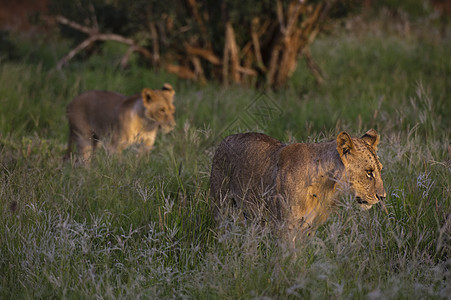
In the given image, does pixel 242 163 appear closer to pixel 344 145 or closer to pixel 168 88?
pixel 344 145

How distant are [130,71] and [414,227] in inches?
302

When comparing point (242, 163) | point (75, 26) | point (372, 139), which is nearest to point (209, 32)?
point (75, 26)

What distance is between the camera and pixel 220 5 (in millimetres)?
10812

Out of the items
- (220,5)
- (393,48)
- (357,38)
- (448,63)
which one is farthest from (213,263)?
(357,38)

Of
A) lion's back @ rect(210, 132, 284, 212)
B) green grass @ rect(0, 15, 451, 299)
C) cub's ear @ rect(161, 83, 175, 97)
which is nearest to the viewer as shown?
green grass @ rect(0, 15, 451, 299)

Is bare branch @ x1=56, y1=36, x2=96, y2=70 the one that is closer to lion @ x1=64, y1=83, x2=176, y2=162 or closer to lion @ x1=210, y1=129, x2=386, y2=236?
lion @ x1=64, y1=83, x2=176, y2=162

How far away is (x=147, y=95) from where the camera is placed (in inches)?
316

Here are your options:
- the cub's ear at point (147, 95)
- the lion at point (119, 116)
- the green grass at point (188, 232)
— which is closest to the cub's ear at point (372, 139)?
the green grass at point (188, 232)

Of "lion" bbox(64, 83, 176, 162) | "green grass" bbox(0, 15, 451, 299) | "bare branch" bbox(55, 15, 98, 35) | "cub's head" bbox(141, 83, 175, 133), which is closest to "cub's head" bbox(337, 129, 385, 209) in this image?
"green grass" bbox(0, 15, 451, 299)

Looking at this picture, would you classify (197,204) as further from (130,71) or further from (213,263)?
(130,71)

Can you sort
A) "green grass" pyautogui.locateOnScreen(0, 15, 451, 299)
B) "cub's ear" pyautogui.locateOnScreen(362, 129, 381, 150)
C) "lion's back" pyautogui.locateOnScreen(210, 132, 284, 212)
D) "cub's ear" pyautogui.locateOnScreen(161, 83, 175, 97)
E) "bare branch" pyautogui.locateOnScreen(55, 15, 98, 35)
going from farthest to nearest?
"bare branch" pyautogui.locateOnScreen(55, 15, 98, 35)
"cub's ear" pyautogui.locateOnScreen(161, 83, 175, 97)
"lion's back" pyautogui.locateOnScreen(210, 132, 284, 212)
"cub's ear" pyautogui.locateOnScreen(362, 129, 381, 150)
"green grass" pyautogui.locateOnScreen(0, 15, 451, 299)

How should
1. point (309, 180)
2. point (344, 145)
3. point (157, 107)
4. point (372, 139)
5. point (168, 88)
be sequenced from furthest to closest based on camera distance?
point (168, 88), point (157, 107), point (372, 139), point (309, 180), point (344, 145)

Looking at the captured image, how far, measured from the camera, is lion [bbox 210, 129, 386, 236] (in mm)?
3988

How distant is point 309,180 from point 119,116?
4.65 meters
